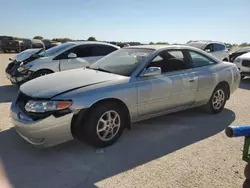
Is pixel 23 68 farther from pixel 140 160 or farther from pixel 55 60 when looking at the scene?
pixel 140 160

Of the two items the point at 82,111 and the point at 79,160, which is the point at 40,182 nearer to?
the point at 79,160

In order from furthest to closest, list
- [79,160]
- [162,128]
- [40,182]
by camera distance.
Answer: [162,128] → [79,160] → [40,182]

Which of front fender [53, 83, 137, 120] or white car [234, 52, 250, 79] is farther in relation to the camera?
white car [234, 52, 250, 79]

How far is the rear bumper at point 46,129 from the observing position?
130 inches

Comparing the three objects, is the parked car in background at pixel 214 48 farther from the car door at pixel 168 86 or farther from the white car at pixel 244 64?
the car door at pixel 168 86

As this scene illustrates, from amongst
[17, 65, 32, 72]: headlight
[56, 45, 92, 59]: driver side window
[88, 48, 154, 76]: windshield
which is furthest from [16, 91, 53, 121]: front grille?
[56, 45, 92, 59]: driver side window

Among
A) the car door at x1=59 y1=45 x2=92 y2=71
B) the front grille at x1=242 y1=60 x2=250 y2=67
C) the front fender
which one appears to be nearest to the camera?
the front fender

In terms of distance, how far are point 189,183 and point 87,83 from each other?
192cm

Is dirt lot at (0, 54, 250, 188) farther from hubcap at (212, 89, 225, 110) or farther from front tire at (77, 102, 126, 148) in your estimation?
hubcap at (212, 89, 225, 110)

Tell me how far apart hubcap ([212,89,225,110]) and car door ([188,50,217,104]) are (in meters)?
0.24

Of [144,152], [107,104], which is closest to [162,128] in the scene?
[144,152]

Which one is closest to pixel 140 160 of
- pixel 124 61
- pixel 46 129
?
pixel 46 129

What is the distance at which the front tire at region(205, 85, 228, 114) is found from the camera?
5352 millimetres

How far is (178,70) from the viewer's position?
4680 mm
